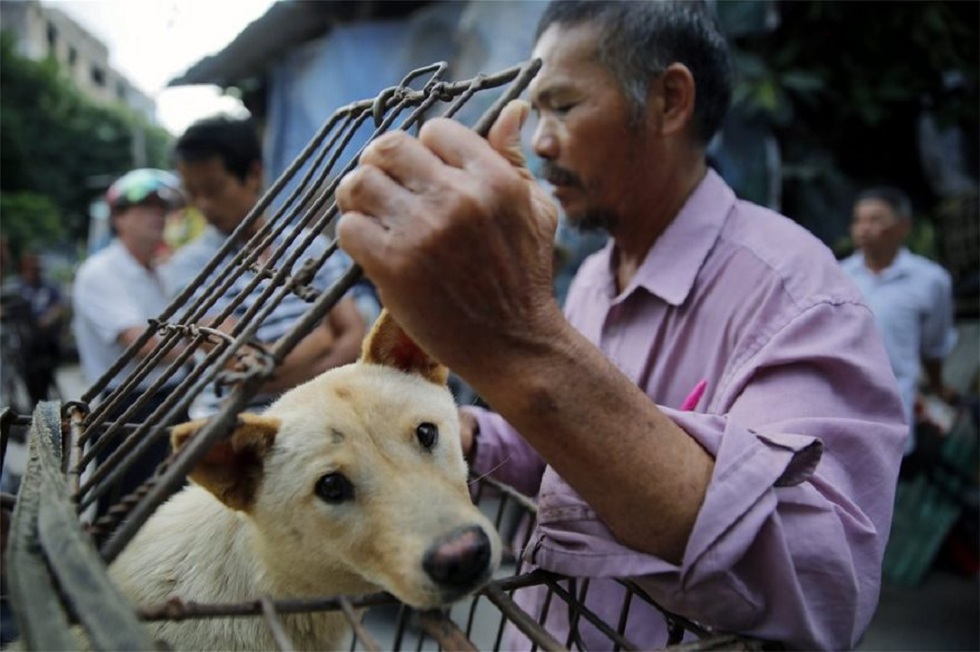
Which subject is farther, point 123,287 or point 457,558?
point 123,287

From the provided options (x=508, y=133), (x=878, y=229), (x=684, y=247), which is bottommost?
(x=508, y=133)

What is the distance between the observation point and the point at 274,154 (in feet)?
21.8

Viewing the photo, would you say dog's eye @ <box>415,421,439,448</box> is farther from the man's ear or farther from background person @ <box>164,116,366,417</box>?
background person @ <box>164,116,366,417</box>

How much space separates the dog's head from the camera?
1.08 m

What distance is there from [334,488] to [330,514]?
0.13 feet

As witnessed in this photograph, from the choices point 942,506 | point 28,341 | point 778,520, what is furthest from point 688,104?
point 28,341

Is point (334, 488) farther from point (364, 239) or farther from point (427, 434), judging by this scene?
point (364, 239)

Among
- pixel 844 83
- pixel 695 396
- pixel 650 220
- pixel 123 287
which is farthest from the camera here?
pixel 844 83

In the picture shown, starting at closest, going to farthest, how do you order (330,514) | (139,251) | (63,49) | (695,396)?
(330,514) → (695,396) → (139,251) → (63,49)

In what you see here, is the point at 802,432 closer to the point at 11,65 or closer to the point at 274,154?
the point at 274,154

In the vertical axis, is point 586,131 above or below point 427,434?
above

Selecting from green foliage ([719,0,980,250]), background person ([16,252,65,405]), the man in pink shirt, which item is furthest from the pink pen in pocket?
background person ([16,252,65,405])

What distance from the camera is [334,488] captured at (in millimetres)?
1260

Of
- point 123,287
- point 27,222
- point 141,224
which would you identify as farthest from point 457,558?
point 27,222
